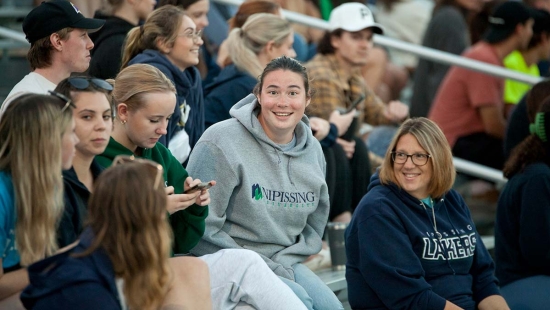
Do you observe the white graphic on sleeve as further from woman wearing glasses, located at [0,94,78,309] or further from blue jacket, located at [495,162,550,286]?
woman wearing glasses, located at [0,94,78,309]

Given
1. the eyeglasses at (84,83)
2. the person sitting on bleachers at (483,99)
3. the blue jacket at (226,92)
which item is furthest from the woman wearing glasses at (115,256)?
the person sitting on bleachers at (483,99)

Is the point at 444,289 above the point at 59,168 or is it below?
below

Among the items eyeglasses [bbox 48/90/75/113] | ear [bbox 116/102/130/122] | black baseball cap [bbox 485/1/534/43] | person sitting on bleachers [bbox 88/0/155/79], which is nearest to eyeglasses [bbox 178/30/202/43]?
person sitting on bleachers [bbox 88/0/155/79]

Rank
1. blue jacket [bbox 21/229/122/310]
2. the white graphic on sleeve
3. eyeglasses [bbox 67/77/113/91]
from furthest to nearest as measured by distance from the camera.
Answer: the white graphic on sleeve, eyeglasses [bbox 67/77/113/91], blue jacket [bbox 21/229/122/310]

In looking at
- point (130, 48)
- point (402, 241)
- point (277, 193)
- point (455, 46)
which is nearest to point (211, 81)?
point (130, 48)

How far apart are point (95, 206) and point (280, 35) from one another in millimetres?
2469

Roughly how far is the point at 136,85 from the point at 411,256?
1289 millimetres

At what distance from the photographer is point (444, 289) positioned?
4.02 m

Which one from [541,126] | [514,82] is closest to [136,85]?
[541,126]

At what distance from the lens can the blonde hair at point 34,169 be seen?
3016 mm

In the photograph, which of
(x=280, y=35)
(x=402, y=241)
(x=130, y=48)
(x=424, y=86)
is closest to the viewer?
(x=402, y=241)

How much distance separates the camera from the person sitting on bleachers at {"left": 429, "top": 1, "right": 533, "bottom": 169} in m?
6.73

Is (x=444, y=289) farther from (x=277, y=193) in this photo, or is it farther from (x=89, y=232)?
(x=89, y=232)

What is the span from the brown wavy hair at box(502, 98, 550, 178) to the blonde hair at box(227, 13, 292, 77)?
136 centimetres
